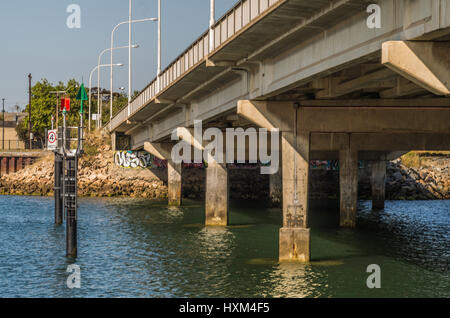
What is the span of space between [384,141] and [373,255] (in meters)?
14.4

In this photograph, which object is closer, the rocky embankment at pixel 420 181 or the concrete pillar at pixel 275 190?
the concrete pillar at pixel 275 190

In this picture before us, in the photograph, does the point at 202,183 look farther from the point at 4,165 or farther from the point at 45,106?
the point at 45,106

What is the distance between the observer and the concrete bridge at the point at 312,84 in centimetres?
1827

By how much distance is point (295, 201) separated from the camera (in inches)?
1278

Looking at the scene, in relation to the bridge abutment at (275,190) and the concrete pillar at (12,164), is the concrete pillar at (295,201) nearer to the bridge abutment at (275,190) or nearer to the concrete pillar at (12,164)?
the bridge abutment at (275,190)

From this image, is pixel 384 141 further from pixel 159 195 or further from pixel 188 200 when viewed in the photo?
pixel 159 195

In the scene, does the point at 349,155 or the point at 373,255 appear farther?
the point at 349,155

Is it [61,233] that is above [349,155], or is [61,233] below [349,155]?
below

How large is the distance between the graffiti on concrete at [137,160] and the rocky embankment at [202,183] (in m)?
0.68

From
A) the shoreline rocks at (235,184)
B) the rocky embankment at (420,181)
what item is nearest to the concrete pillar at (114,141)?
the shoreline rocks at (235,184)

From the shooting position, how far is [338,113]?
108 feet

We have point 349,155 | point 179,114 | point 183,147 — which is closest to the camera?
point 349,155

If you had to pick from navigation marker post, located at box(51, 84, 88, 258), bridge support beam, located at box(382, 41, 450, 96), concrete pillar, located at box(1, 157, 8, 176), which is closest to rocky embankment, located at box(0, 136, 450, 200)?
concrete pillar, located at box(1, 157, 8, 176)
